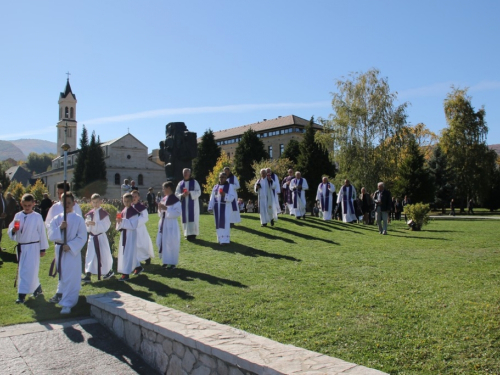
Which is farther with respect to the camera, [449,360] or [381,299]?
[381,299]

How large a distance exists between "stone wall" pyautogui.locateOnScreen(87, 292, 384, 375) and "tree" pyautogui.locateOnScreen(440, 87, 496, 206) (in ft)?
158

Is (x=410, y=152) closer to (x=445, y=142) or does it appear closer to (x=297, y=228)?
(x=445, y=142)

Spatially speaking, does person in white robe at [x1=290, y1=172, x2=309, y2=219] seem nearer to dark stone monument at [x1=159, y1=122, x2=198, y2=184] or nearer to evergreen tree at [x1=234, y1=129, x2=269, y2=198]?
dark stone monument at [x1=159, y1=122, x2=198, y2=184]

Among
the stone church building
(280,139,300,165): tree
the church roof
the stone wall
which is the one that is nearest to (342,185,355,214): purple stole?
the stone wall

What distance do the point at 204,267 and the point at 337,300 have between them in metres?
4.10

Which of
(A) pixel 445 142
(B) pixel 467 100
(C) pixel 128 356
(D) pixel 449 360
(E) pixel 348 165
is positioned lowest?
(C) pixel 128 356

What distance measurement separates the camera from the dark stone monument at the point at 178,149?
1655 cm

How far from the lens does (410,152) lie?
43844mm

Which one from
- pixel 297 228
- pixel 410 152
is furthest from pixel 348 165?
pixel 297 228

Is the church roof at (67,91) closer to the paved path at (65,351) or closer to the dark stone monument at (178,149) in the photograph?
the dark stone monument at (178,149)

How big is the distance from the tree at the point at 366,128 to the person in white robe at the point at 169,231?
94.4 ft

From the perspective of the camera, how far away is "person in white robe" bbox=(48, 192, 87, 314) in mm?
7543

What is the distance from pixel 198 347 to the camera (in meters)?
4.67

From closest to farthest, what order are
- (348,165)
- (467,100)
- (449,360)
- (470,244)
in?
1. (449,360)
2. (470,244)
3. (348,165)
4. (467,100)
